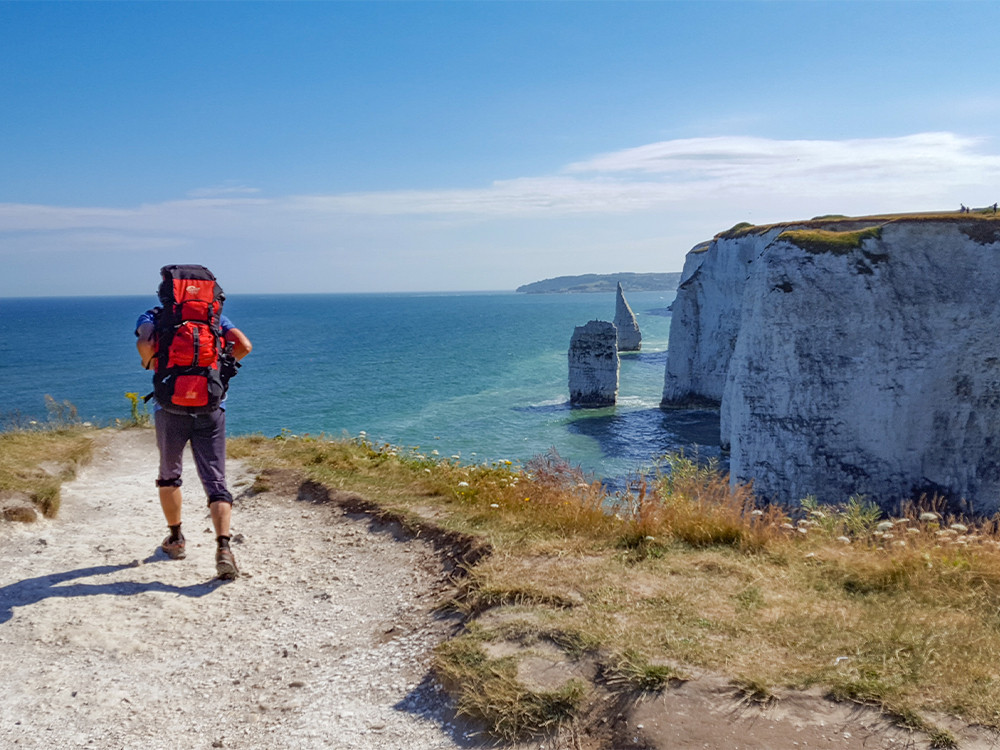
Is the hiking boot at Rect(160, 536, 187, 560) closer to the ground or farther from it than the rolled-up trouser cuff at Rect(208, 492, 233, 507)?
closer to the ground

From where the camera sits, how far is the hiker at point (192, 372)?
5.90 metres

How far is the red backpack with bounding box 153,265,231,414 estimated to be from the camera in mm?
5891

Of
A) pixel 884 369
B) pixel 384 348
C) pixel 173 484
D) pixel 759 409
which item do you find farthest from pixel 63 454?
pixel 384 348

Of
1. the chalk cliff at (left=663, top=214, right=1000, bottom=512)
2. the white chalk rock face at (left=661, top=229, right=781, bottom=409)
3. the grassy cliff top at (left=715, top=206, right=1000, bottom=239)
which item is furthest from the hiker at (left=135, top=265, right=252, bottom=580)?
the white chalk rock face at (left=661, top=229, right=781, bottom=409)

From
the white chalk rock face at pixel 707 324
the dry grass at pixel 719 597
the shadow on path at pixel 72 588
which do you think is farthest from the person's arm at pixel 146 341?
the white chalk rock face at pixel 707 324

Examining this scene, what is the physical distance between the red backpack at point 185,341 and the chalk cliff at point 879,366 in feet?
67.9

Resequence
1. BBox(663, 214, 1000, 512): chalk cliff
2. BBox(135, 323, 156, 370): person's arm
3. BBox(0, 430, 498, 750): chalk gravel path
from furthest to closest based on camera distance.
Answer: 1. BBox(663, 214, 1000, 512): chalk cliff
2. BBox(135, 323, 156, 370): person's arm
3. BBox(0, 430, 498, 750): chalk gravel path

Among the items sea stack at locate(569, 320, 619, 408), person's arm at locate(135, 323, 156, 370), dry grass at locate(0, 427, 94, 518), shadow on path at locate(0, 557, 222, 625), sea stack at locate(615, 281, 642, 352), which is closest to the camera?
shadow on path at locate(0, 557, 222, 625)

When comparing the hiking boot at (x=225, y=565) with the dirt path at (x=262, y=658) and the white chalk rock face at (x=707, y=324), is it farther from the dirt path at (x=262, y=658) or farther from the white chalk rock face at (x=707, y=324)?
the white chalk rock face at (x=707, y=324)

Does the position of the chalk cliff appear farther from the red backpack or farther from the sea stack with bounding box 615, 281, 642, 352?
the sea stack with bounding box 615, 281, 642, 352

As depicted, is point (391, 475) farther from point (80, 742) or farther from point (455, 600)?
point (80, 742)

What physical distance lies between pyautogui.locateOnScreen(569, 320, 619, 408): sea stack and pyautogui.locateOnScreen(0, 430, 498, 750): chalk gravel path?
142 ft

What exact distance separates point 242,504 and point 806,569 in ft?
22.3

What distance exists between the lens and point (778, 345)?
23031 mm
